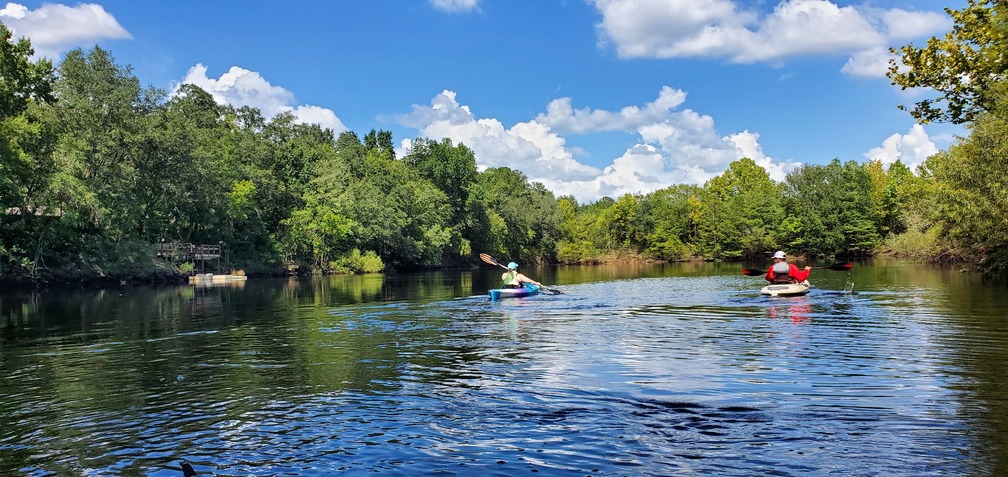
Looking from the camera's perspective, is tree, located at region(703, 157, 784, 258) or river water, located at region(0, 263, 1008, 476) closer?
river water, located at region(0, 263, 1008, 476)

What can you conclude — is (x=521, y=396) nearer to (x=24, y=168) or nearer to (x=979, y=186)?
(x=979, y=186)

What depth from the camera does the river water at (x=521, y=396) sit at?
7773 millimetres

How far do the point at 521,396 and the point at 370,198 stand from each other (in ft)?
230

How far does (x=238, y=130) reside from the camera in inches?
3381

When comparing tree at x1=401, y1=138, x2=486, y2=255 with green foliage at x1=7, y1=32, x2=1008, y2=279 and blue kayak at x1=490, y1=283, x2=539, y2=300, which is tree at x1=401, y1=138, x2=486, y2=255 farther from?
blue kayak at x1=490, y1=283, x2=539, y2=300

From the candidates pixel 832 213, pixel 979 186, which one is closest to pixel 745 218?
pixel 832 213

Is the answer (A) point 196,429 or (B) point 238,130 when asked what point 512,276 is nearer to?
(A) point 196,429

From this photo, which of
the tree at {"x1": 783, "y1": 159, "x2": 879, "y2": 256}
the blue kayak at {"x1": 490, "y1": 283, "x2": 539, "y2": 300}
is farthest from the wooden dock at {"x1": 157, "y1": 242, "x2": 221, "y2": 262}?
the tree at {"x1": 783, "y1": 159, "x2": 879, "y2": 256}

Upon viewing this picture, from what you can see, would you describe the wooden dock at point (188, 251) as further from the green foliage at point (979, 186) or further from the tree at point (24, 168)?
the green foliage at point (979, 186)

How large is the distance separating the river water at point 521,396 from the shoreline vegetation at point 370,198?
10.1m

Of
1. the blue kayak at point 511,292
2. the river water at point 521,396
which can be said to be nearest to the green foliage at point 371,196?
the river water at point 521,396

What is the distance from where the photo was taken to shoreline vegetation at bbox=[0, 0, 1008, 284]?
32188 mm

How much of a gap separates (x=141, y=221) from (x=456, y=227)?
43.9 m

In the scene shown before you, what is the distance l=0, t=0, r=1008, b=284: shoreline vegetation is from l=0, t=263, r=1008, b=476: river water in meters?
10.1
